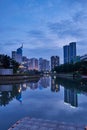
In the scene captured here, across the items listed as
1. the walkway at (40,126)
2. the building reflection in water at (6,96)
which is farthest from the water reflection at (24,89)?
the walkway at (40,126)

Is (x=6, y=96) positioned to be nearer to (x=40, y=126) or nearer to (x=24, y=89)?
(x=24, y=89)

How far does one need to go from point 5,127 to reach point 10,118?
1923 mm

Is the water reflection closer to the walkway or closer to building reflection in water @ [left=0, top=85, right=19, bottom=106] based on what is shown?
building reflection in water @ [left=0, top=85, right=19, bottom=106]

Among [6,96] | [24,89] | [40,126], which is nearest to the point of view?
[40,126]

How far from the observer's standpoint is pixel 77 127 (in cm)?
949

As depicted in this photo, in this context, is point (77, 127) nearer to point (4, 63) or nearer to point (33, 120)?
point (33, 120)

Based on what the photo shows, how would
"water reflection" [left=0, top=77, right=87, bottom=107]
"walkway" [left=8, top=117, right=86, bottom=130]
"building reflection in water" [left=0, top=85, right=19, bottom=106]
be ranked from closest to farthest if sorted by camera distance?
"walkway" [left=8, top=117, right=86, bottom=130], "building reflection in water" [left=0, top=85, right=19, bottom=106], "water reflection" [left=0, top=77, right=87, bottom=107]

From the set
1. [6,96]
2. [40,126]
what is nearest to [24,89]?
[6,96]

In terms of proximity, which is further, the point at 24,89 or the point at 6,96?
the point at 24,89

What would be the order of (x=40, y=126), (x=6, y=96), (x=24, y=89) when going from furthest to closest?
(x=24, y=89)
(x=6, y=96)
(x=40, y=126)

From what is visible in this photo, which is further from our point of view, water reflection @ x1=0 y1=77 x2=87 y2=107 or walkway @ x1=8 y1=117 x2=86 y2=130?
water reflection @ x1=0 y1=77 x2=87 y2=107

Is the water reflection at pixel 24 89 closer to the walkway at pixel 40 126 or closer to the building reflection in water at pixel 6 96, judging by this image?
the building reflection in water at pixel 6 96

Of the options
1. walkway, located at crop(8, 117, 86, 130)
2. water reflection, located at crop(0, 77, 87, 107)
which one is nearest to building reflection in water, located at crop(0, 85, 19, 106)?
water reflection, located at crop(0, 77, 87, 107)

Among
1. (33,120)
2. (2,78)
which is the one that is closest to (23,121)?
(33,120)
